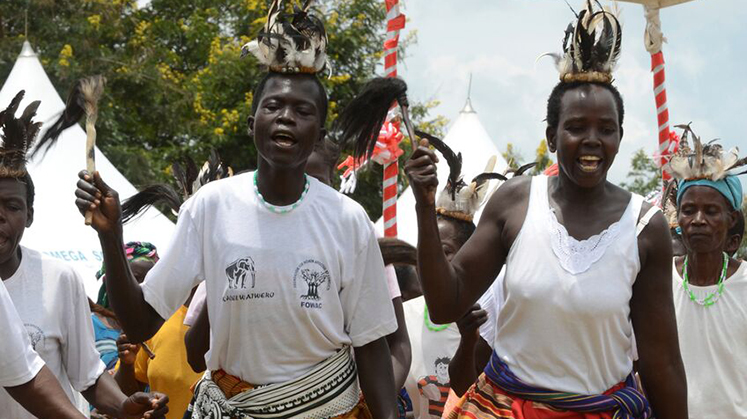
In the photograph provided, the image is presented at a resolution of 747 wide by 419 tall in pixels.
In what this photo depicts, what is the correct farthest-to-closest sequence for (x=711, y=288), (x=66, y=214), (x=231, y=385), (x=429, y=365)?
(x=66, y=214) → (x=429, y=365) → (x=711, y=288) → (x=231, y=385)

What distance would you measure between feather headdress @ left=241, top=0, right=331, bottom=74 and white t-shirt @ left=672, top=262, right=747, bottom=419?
3062 millimetres

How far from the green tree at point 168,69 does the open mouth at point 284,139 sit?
16795 mm

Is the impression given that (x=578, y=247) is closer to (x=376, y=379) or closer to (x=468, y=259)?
(x=468, y=259)

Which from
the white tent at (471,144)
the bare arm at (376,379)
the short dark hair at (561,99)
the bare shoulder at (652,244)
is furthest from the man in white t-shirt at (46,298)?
the white tent at (471,144)

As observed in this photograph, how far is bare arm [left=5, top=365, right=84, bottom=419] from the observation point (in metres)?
4.00

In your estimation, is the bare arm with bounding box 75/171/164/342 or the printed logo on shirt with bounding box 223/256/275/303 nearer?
the bare arm with bounding box 75/171/164/342

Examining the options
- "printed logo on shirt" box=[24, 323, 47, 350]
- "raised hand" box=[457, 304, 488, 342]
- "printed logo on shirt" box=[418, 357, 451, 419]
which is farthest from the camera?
"printed logo on shirt" box=[418, 357, 451, 419]

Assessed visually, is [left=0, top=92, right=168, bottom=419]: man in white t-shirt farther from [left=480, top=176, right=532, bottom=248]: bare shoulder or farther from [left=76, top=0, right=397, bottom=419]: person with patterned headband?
[left=480, top=176, right=532, bottom=248]: bare shoulder

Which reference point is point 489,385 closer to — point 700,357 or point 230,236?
point 230,236

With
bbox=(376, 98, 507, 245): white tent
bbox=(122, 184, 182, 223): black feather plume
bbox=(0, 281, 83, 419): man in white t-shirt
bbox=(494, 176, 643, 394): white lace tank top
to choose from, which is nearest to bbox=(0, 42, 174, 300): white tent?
bbox=(376, 98, 507, 245): white tent

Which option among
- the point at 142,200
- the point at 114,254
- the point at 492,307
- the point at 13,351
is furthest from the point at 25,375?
the point at 492,307

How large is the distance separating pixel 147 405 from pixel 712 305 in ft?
11.6

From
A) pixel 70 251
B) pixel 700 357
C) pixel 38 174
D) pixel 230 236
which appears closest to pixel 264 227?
pixel 230 236

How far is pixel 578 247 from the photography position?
14.3 feet
